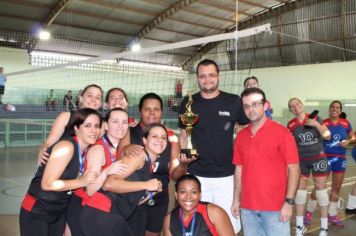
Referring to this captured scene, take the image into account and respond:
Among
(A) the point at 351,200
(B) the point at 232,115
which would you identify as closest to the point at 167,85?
(A) the point at 351,200

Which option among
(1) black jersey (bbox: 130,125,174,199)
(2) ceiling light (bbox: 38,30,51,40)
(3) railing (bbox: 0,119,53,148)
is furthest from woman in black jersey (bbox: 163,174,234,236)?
(2) ceiling light (bbox: 38,30,51,40)

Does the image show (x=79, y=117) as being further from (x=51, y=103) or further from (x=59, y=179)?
(x=51, y=103)

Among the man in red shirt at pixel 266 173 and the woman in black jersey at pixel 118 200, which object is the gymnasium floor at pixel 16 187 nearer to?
the man in red shirt at pixel 266 173

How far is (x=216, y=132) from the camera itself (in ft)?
10.6

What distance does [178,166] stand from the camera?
9.66 feet

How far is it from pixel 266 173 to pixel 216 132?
62cm

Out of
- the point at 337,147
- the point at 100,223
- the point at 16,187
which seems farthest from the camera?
the point at 16,187

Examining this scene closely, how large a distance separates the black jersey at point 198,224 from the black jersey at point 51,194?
823 mm

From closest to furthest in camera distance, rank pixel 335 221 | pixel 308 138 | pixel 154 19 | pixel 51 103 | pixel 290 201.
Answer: pixel 290 201 < pixel 308 138 < pixel 335 221 < pixel 51 103 < pixel 154 19

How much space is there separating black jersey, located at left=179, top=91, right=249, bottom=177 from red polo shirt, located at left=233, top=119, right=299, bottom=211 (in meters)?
0.42

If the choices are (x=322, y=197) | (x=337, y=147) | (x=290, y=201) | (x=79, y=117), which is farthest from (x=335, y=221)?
(x=79, y=117)

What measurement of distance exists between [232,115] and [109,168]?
1.31 meters

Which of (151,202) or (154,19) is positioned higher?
(154,19)

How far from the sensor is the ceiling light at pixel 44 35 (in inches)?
677
